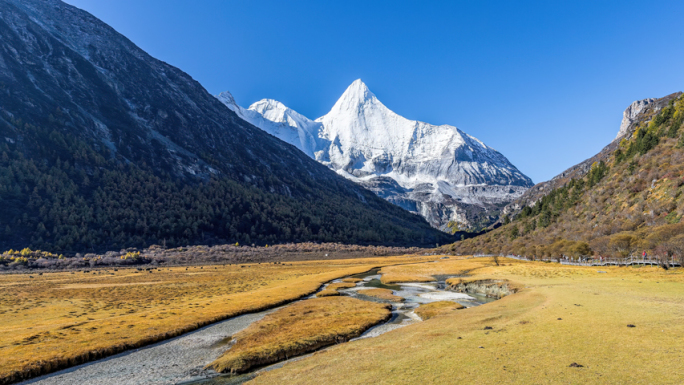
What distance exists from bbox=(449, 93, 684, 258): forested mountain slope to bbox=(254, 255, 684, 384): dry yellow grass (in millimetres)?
38018

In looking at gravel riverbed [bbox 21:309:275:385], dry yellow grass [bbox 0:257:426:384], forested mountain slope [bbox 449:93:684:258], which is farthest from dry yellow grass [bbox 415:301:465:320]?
forested mountain slope [bbox 449:93:684:258]

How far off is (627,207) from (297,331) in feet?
301

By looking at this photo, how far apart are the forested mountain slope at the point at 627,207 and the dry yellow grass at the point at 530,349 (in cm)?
3802

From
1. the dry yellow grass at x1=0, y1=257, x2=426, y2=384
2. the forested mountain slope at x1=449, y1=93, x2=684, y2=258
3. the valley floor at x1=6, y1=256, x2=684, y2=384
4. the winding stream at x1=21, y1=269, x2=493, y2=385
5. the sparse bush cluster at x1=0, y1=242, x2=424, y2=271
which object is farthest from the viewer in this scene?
the sparse bush cluster at x1=0, y1=242, x2=424, y2=271

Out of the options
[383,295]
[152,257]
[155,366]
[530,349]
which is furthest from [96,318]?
[152,257]

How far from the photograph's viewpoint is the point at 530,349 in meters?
16.7

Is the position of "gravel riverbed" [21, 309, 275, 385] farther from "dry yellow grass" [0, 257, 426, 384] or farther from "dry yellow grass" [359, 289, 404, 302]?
"dry yellow grass" [359, 289, 404, 302]

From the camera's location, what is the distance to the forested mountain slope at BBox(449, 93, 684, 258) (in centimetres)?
5969

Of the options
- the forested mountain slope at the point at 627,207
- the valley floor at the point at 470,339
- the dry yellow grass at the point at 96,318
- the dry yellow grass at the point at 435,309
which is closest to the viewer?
the valley floor at the point at 470,339

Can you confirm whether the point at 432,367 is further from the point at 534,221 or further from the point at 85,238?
the point at 85,238

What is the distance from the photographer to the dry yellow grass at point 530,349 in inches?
523

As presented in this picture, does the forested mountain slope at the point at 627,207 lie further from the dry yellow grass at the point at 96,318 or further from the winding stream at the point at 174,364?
the dry yellow grass at the point at 96,318

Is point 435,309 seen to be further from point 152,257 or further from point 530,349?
point 152,257

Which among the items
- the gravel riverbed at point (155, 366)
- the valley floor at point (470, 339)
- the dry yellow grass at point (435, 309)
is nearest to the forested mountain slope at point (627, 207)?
the valley floor at point (470, 339)
